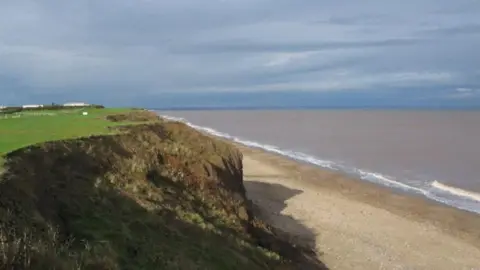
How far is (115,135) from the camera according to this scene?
1459 centimetres

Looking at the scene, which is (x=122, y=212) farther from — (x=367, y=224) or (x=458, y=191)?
(x=458, y=191)

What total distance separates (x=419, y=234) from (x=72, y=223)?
48.3ft

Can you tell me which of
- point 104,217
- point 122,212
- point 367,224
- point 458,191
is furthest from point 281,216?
point 104,217

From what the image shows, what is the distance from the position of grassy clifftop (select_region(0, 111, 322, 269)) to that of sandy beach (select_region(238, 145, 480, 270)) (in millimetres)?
3125

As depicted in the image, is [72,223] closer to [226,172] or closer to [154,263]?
[154,263]

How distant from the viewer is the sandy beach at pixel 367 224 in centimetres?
1627

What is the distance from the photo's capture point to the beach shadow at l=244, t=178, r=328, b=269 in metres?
15.5

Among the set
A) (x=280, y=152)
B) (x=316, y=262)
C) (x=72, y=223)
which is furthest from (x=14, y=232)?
(x=280, y=152)

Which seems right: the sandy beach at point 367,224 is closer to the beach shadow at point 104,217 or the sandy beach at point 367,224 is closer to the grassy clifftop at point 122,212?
the grassy clifftop at point 122,212

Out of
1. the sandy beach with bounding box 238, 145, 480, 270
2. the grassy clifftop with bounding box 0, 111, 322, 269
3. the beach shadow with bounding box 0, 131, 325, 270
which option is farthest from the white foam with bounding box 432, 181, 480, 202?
the beach shadow with bounding box 0, 131, 325, 270

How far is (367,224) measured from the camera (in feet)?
66.9

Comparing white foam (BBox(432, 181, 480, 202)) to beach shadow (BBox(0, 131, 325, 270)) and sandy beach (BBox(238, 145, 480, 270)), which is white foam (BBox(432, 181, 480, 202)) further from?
beach shadow (BBox(0, 131, 325, 270))

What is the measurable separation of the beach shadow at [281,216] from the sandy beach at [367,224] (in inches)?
1.4

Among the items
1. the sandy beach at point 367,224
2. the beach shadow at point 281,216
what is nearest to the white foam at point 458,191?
the sandy beach at point 367,224
